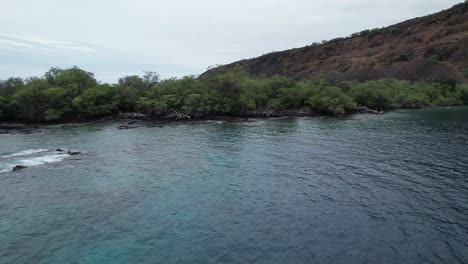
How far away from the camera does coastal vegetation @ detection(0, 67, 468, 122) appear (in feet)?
277

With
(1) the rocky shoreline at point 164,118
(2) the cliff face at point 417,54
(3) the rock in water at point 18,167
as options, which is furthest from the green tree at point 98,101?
(2) the cliff face at point 417,54

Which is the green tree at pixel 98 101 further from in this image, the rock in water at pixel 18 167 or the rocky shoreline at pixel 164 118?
the rock in water at pixel 18 167

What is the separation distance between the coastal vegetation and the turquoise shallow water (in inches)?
1313

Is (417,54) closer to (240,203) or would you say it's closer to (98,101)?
(98,101)

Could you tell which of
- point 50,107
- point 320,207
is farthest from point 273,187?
point 50,107

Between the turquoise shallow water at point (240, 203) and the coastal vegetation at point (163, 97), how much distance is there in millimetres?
33357

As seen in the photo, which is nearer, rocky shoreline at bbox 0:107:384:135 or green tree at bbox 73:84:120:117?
rocky shoreline at bbox 0:107:384:135

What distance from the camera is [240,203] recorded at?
94.3ft

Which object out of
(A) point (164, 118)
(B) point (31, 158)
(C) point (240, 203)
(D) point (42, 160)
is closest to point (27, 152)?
(B) point (31, 158)

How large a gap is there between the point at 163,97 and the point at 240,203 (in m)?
67.0

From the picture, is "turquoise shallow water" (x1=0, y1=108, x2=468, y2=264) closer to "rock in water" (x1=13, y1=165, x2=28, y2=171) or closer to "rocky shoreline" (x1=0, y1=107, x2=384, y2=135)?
"rock in water" (x1=13, y1=165, x2=28, y2=171)

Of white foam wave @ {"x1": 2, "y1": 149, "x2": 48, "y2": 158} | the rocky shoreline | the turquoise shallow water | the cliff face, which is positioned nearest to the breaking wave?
white foam wave @ {"x1": 2, "y1": 149, "x2": 48, "y2": 158}

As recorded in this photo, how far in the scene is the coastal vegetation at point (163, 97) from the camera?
277 ft

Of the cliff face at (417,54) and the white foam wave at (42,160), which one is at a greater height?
the cliff face at (417,54)
